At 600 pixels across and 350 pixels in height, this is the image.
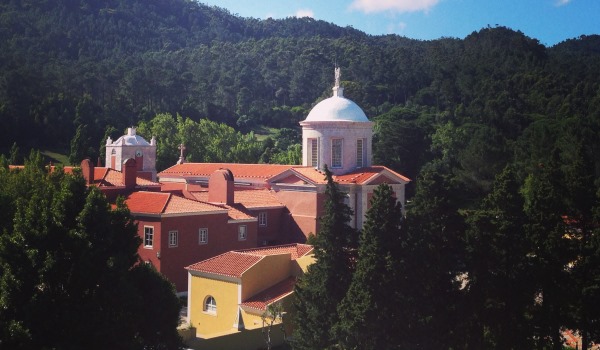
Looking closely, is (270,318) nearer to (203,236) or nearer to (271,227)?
(203,236)

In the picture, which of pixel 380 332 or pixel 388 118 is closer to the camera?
pixel 380 332

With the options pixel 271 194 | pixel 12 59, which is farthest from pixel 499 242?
pixel 12 59

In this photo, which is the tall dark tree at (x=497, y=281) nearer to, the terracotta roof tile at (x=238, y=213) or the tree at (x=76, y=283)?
the tree at (x=76, y=283)

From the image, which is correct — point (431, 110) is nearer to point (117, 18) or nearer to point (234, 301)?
point (234, 301)

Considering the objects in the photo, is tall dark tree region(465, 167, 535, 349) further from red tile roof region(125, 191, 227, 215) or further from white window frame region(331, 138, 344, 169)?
white window frame region(331, 138, 344, 169)

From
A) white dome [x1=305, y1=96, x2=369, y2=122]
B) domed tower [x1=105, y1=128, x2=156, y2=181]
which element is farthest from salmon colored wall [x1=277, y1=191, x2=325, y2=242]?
domed tower [x1=105, y1=128, x2=156, y2=181]

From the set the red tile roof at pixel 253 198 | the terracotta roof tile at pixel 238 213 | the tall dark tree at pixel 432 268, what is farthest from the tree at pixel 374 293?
the red tile roof at pixel 253 198
